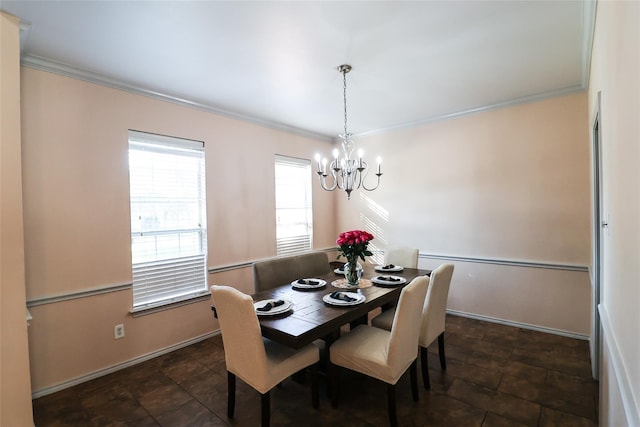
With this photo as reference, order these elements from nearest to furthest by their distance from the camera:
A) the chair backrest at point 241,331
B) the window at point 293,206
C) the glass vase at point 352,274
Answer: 1. the chair backrest at point 241,331
2. the glass vase at point 352,274
3. the window at point 293,206

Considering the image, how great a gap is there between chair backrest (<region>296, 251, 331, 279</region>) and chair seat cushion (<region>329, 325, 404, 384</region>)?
1.08m

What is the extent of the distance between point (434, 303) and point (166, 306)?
2.54m

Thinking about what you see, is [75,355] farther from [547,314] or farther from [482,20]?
[547,314]

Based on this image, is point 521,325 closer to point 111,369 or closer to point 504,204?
point 504,204

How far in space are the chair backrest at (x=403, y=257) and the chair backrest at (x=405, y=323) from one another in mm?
1530

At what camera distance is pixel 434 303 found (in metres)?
2.35

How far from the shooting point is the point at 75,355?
97.3 inches

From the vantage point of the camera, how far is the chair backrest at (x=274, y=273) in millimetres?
2824

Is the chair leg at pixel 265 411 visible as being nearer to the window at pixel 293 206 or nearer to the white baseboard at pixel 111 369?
the white baseboard at pixel 111 369

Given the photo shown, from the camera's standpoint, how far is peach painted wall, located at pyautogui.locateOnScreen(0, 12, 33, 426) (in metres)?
1.78


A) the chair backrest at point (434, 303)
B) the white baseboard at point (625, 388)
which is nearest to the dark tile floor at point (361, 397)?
the chair backrest at point (434, 303)

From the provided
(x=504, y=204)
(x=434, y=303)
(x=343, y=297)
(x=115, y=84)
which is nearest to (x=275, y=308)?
(x=343, y=297)

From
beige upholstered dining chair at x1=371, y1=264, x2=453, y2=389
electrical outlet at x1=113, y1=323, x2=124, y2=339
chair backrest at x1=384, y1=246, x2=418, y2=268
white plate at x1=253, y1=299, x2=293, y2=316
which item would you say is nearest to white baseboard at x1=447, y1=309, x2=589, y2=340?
chair backrest at x1=384, y1=246, x2=418, y2=268

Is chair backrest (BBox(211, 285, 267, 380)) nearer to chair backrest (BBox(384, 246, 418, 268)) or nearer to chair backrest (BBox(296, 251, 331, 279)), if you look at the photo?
chair backrest (BBox(296, 251, 331, 279))
